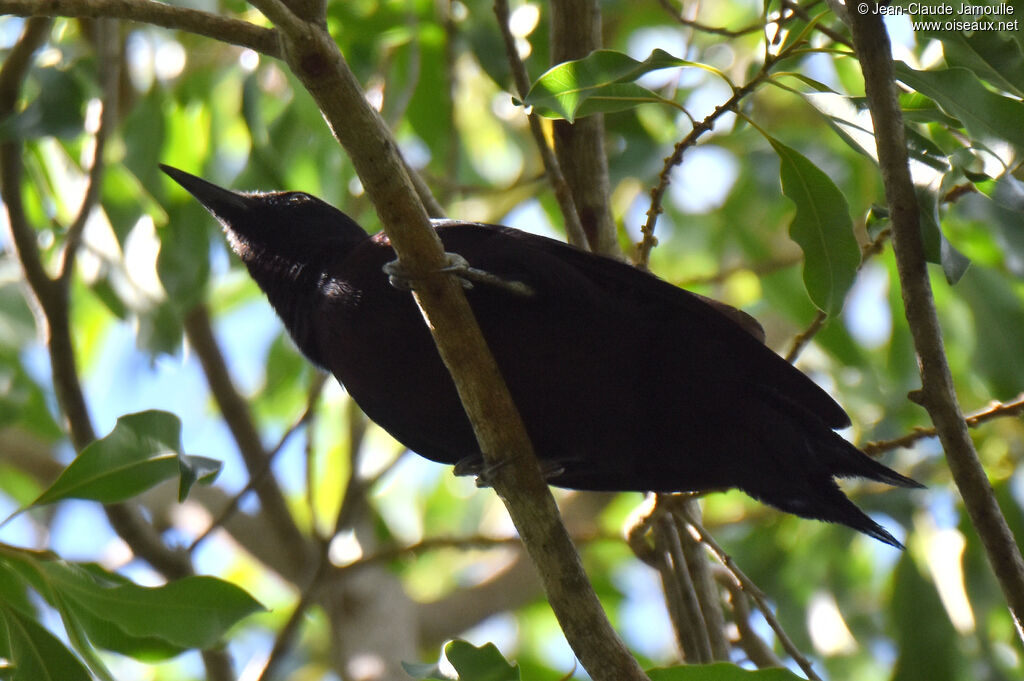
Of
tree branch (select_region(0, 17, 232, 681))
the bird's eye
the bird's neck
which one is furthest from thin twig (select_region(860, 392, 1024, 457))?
tree branch (select_region(0, 17, 232, 681))

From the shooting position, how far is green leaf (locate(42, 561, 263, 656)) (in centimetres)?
251

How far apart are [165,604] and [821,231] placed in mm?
1716

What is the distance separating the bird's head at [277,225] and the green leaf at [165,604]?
1031mm

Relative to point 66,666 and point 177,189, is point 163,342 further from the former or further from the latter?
point 66,666

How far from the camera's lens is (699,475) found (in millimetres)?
2742

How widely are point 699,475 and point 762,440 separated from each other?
0.19 meters

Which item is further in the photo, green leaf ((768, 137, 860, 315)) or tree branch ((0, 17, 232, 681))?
tree branch ((0, 17, 232, 681))

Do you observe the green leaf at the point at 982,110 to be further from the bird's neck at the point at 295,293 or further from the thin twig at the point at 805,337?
the bird's neck at the point at 295,293

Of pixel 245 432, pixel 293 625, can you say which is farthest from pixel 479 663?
pixel 245 432

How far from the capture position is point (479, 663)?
2.15 meters

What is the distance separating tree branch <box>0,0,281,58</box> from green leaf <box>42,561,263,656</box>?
120 cm

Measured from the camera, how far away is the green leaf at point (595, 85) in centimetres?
235

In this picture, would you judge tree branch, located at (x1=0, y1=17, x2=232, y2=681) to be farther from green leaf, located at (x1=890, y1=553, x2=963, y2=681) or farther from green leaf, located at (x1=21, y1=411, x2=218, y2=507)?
green leaf, located at (x1=890, y1=553, x2=963, y2=681)

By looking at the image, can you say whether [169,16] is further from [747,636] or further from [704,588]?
[747,636]
